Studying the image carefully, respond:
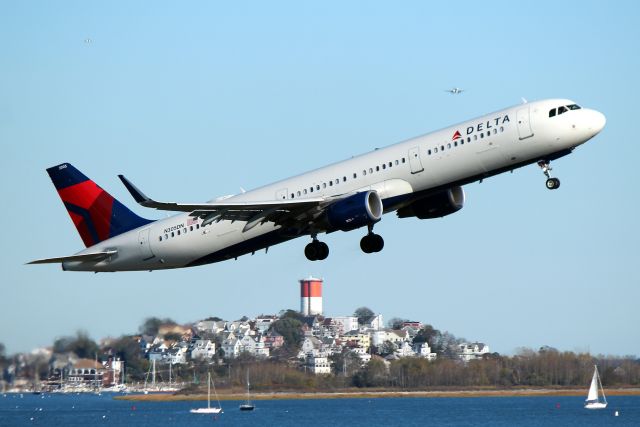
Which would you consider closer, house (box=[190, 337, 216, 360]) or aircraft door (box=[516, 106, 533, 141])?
aircraft door (box=[516, 106, 533, 141])

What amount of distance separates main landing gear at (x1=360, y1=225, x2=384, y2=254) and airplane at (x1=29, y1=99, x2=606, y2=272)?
0.06m

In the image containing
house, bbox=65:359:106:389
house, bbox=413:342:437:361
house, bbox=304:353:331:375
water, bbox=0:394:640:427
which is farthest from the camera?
house, bbox=413:342:437:361

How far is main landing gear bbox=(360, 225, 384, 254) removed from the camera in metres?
55.0

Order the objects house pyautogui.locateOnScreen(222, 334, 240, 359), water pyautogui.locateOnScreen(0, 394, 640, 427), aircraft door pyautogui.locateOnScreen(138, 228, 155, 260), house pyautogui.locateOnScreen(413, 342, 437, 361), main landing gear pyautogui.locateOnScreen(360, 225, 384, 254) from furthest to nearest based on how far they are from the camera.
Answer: house pyautogui.locateOnScreen(413, 342, 437, 361) < water pyautogui.locateOnScreen(0, 394, 640, 427) < house pyautogui.locateOnScreen(222, 334, 240, 359) < aircraft door pyautogui.locateOnScreen(138, 228, 155, 260) < main landing gear pyautogui.locateOnScreen(360, 225, 384, 254)

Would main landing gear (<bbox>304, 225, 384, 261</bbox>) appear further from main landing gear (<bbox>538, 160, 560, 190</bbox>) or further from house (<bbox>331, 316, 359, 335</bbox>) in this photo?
house (<bbox>331, 316, 359, 335</bbox>)

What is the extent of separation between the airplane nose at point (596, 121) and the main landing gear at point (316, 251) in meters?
14.0

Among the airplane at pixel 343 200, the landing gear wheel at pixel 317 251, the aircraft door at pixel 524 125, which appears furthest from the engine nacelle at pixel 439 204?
the aircraft door at pixel 524 125

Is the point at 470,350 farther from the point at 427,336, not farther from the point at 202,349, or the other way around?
the point at 202,349

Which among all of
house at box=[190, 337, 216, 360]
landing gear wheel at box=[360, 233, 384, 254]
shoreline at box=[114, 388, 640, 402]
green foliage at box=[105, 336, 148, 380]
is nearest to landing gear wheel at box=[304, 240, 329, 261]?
landing gear wheel at box=[360, 233, 384, 254]

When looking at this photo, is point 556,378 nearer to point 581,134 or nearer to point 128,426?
point 128,426

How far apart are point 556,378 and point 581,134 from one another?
100171 mm

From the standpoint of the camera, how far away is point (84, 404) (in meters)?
195

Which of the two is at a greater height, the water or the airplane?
the airplane

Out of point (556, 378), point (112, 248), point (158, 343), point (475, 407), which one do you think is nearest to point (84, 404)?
point (475, 407)
